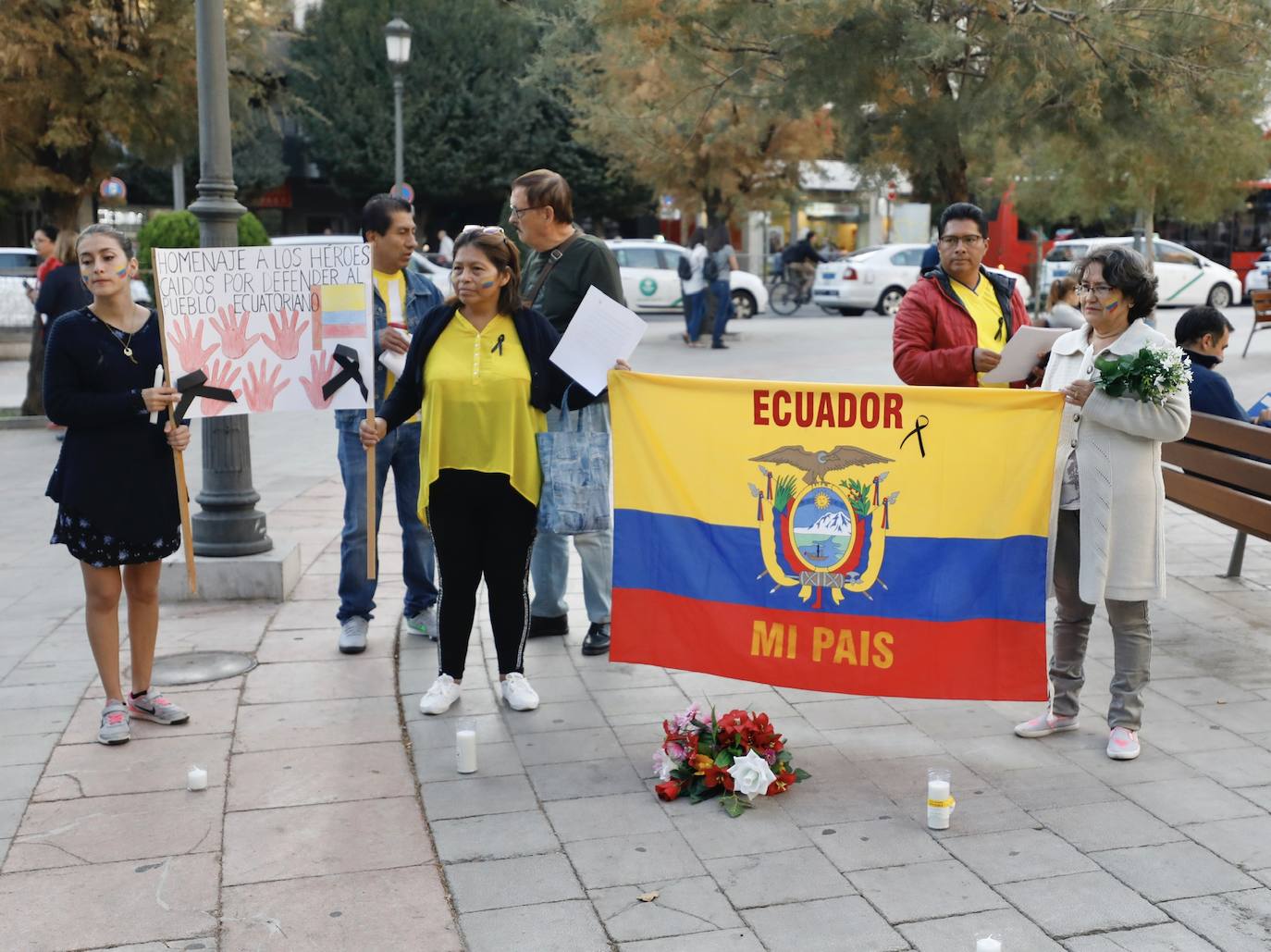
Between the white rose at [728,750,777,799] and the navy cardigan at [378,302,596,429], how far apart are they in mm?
1547

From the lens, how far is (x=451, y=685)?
17.7 feet

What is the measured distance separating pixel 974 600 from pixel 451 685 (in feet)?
6.52

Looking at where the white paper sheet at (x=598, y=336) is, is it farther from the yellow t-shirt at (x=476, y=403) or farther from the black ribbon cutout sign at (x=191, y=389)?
the black ribbon cutout sign at (x=191, y=389)

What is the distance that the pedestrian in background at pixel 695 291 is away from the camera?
71.1 ft

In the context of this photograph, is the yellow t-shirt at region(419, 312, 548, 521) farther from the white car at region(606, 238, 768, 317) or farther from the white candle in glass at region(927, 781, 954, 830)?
the white car at region(606, 238, 768, 317)

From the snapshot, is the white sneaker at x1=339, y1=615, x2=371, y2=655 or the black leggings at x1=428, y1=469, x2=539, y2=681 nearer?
the black leggings at x1=428, y1=469, x2=539, y2=681

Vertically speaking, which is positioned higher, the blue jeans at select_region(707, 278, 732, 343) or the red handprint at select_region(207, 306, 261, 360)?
the red handprint at select_region(207, 306, 261, 360)

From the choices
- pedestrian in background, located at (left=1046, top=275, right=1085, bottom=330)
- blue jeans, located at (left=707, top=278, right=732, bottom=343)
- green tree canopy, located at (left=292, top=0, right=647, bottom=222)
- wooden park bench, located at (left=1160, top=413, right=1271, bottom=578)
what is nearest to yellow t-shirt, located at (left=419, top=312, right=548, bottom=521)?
wooden park bench, located at (left=1160, top=413, right=1271, bottom=578)

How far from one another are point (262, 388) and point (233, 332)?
0.82 ft

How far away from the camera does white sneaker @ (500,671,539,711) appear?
539 centimetres

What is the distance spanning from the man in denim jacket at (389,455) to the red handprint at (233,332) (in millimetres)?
556

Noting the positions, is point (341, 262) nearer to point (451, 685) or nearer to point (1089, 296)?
point (451, 685)

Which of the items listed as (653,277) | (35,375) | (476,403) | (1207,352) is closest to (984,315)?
(1207,352)

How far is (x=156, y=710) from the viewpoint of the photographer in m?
5.25
